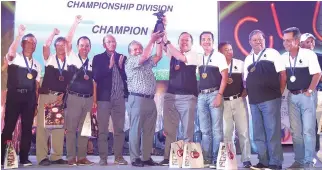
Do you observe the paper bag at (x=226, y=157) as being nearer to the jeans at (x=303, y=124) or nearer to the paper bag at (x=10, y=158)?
the jeans at (x=303, y=124)

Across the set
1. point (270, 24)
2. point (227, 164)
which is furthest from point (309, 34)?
point (227, 164)

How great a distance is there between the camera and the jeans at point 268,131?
3855mm

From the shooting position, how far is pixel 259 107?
3.96 m

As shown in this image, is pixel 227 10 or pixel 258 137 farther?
pixel 227 10

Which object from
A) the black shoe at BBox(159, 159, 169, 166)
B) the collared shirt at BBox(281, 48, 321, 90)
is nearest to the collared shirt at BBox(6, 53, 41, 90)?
the black shoe at BBox(159, 159, 169, 166)

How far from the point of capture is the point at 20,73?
419 centimetres

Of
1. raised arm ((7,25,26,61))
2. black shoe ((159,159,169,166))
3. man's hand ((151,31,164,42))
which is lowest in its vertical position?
black shoe ((159,159,169,166))

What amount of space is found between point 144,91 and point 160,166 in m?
0.86

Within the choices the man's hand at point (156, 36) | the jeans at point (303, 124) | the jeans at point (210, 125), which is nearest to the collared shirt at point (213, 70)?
the jeans at point (210, 125)

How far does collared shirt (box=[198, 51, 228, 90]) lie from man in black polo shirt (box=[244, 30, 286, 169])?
12.8 inches

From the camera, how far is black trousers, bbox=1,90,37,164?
4.14 meters

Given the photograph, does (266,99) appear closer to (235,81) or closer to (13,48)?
(235,81)

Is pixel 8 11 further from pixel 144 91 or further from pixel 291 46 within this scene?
pixel 291 46

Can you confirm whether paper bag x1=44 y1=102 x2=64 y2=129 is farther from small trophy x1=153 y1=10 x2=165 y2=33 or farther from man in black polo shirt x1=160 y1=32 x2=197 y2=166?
small trophy x1=153 y1=10 x2=165 y2=33
